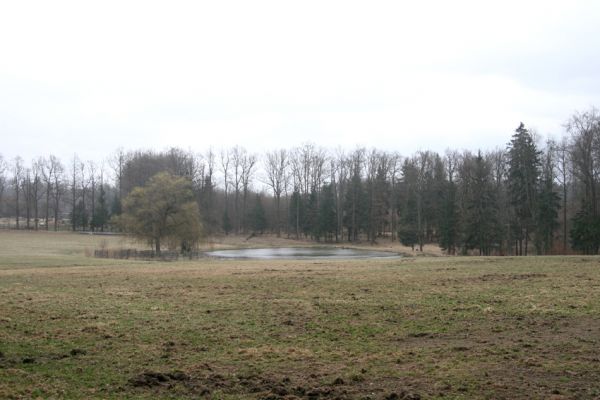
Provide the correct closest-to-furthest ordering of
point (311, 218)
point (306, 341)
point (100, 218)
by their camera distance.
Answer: point (306, 341) < point (311, 218) < point (100, 218)

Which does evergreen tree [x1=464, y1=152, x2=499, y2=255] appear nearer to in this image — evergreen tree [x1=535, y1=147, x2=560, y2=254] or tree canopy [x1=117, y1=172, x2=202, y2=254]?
evergreen tree [x1=535, y1=147, x2=560, y2=254]

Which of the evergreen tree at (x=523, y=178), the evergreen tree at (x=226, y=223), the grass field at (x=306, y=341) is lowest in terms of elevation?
the grass field at (x=306, y=341)

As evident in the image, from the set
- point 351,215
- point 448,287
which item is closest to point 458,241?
point 351,215

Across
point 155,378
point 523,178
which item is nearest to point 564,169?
point 523,178

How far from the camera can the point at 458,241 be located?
67.8m

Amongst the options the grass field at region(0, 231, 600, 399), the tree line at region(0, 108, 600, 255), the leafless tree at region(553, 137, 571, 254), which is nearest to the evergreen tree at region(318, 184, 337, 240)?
the tree line at region(0, 108, 600, 255)

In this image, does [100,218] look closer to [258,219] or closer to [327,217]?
[258,219]

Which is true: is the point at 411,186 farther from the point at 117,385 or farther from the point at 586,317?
the point at 117,385

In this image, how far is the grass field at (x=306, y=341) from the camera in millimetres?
7547

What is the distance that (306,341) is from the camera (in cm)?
1050

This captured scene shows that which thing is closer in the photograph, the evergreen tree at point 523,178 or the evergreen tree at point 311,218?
the evergreen tree at point 523,178

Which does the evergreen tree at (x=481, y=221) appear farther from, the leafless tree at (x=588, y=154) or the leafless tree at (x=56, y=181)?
the leafless tree at (x=56, y=181)

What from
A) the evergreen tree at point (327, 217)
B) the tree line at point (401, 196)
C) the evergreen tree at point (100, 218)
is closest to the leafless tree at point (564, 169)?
the tree line at point (401, 196)

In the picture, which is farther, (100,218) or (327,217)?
(100,218)
